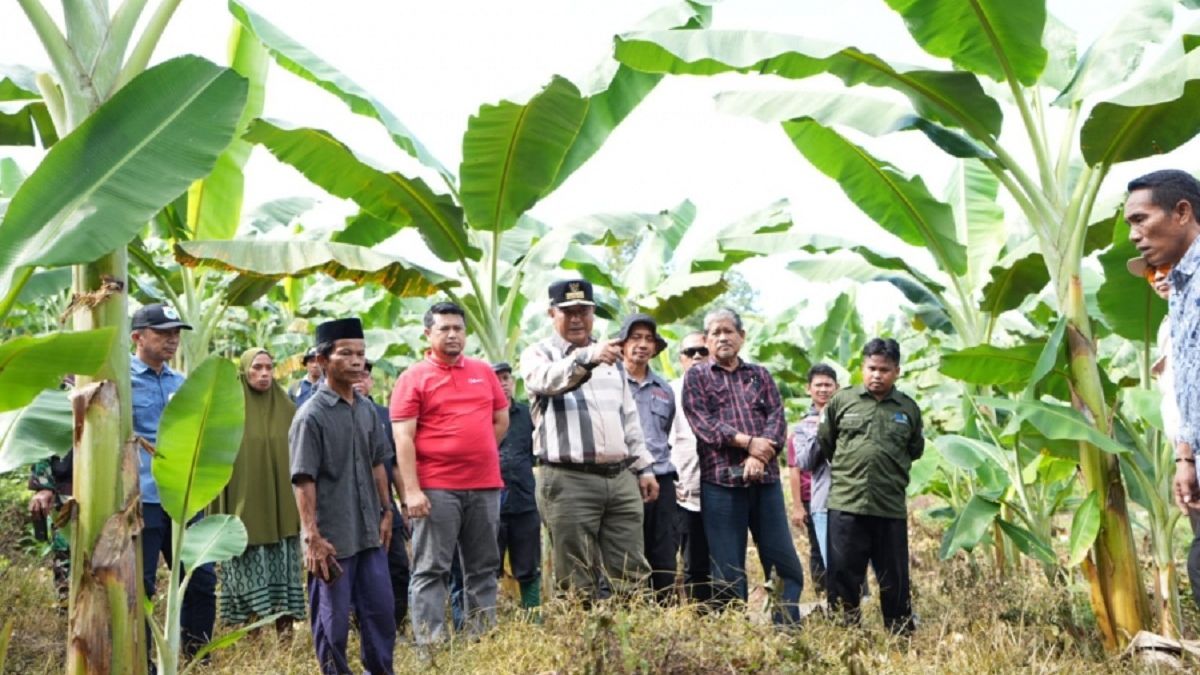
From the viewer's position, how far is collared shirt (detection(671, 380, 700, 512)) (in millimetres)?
6562

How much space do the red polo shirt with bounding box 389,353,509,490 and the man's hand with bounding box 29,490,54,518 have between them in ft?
5.64

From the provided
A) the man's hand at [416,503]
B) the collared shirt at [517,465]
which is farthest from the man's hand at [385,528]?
the collared shirt at [517,465]

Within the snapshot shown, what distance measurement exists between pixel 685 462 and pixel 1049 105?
9.58 ft

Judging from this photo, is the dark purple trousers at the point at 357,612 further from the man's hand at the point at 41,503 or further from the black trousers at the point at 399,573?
the black trousers at the point at 399,573

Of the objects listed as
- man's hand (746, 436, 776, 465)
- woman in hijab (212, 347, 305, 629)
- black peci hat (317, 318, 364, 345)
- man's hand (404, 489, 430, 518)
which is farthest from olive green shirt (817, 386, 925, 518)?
woman in hijab (212, 347, 305, 629)

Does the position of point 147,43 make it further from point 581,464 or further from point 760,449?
point 760,449

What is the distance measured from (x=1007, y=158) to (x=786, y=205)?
4091 millimetres

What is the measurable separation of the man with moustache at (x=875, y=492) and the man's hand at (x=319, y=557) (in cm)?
258

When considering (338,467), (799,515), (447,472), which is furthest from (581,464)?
(799,515)

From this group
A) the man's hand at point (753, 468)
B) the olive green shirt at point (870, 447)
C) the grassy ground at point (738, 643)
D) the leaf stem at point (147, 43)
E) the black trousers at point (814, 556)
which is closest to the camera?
the leaf stem at point (147, 43)

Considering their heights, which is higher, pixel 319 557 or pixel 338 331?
→ pixel 338 331

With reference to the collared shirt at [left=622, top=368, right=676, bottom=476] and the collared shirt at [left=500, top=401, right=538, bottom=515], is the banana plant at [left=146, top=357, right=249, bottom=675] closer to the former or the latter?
the collared shirt at [left=500, top=401, right=538, bottom=515]

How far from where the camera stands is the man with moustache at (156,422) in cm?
516

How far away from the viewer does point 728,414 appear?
6.00 metres
